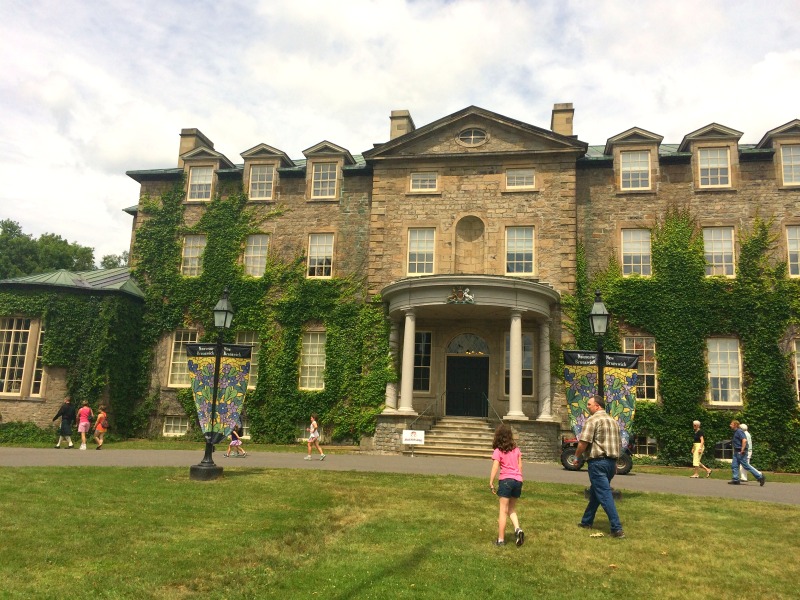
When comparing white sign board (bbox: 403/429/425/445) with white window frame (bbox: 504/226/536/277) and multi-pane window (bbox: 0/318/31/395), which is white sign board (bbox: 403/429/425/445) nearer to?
white window frame (bbox: 504/226/536/277)

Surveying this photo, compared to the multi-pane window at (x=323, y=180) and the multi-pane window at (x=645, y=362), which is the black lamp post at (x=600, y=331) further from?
the multi-pane window at (x=323, y=180)

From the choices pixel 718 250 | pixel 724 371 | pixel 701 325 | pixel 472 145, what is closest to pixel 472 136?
pixel 472 145

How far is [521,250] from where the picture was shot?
78.6 feet

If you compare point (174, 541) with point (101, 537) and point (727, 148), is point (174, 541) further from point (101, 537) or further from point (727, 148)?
point (727, 148)

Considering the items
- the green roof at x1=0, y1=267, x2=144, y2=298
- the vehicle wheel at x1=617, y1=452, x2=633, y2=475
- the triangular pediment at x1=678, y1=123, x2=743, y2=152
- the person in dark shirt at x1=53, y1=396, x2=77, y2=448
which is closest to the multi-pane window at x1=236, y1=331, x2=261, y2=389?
the green roof at x1=0, y1=267, x2=144, y2=298

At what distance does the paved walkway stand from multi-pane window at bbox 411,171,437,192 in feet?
37.0

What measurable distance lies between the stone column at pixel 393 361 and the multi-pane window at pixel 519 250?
5064 mm

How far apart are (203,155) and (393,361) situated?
13.4m

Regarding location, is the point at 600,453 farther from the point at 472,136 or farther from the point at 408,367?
the point at 472,136

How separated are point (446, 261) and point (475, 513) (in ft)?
49.7

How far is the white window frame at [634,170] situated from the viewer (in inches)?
954

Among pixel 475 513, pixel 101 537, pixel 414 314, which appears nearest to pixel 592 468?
pixel 475 513

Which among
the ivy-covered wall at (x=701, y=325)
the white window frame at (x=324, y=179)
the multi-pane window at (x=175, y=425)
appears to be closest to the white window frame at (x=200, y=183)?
the white window frame at (x=324, y=179)

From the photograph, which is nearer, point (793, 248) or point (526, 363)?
point (793, 248)
